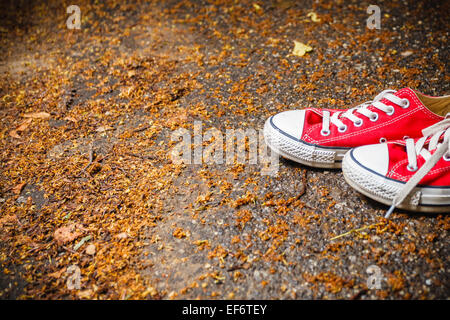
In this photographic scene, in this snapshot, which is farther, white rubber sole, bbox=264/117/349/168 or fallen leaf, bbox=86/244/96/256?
white rubber sole, bbox=264/117/349/168

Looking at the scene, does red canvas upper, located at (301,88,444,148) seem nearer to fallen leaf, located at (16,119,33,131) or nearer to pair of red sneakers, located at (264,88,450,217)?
pair of red sneakers, located at (264,88,450,217)

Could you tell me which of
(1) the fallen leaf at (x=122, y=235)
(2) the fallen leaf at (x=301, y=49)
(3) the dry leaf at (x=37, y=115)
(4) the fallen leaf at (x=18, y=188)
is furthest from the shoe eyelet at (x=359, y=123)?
(3) the dry leaf at (x=37, y=115)

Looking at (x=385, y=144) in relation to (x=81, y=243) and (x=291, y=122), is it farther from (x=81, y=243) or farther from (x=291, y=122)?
(x=81, y=243)

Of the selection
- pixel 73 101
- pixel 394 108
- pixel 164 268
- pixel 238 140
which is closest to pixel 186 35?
pixel 73 101

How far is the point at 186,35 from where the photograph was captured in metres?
3.21

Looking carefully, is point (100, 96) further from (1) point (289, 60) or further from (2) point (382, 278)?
(2) point (382, 278)

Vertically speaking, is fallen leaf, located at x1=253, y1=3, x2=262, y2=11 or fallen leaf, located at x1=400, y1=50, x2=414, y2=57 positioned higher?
fallen leaf, located at x1=253, y1=3, x2=262, y2=11

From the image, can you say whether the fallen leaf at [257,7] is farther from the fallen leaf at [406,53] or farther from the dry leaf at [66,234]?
the dry leaf at [66,234]

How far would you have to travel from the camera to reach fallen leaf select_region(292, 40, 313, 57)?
2813 millimetres

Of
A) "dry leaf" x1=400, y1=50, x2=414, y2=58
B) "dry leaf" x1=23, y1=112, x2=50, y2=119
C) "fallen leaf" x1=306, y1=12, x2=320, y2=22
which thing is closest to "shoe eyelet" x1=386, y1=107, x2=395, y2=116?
"dry leaf" x1=400, y1=50, x2=414, y2=58

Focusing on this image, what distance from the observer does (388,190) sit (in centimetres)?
159

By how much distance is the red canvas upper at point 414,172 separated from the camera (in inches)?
60.9

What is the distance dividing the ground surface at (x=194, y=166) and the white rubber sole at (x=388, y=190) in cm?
8
